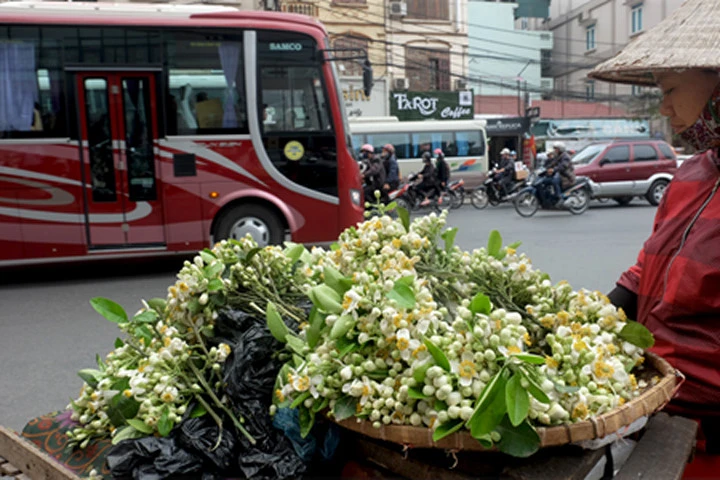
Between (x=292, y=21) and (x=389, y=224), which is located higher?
(x=292, y=21)

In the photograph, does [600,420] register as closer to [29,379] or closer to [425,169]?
[29,379]

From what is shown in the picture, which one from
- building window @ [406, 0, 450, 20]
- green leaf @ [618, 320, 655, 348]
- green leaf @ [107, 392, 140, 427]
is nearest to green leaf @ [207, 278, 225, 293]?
green leaf @ [107, 392, 140, 427]

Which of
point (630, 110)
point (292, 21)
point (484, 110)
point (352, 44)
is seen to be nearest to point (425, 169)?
point (292, 21)

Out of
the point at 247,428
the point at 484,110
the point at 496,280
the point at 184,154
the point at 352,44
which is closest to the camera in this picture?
the point at 247,428

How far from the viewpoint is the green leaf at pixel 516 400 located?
3.49 ft

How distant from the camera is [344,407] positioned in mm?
1250

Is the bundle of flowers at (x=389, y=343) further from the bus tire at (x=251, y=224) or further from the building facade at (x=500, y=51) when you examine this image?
the building facade at (x=500, y=51)

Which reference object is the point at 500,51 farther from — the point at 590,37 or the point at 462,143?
the point at 462,143

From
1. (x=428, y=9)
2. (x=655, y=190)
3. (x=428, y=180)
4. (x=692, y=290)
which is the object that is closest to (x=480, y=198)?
(x=428, y=180)

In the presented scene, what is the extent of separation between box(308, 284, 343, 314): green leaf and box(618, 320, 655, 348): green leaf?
25.2 inches

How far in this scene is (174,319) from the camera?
1641 millimetres

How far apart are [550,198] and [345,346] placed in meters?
14.5

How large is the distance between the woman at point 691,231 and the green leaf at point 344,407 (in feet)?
2.88

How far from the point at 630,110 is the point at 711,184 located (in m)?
34.5
